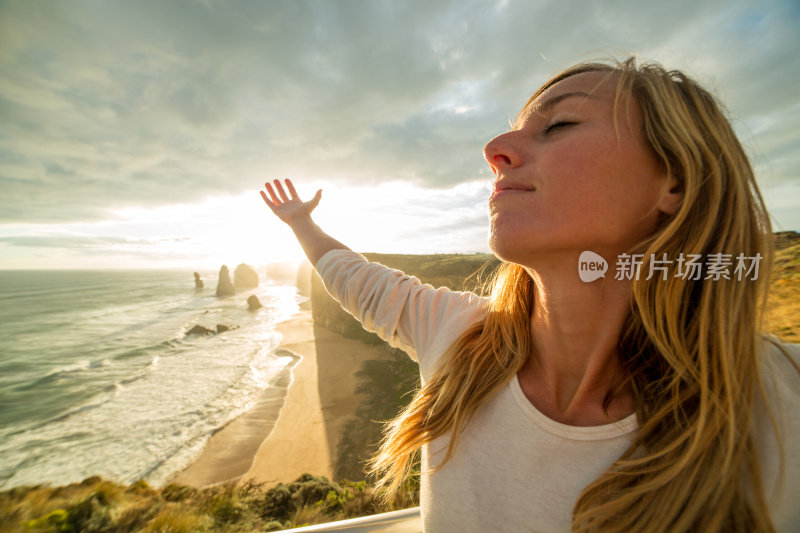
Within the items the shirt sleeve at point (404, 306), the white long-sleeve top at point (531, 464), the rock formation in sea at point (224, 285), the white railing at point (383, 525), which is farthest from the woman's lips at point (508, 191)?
the rock formation in sea at point (224, 285)

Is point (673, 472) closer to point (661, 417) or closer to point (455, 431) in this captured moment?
point (661, 417)

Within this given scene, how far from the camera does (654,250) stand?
4.03 feet

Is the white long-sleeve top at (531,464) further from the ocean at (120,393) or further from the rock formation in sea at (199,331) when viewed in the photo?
the rock formation in sea at (199,331)

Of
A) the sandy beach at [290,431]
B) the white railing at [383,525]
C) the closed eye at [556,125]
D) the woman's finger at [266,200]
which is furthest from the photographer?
the sandy beach at [290,431]

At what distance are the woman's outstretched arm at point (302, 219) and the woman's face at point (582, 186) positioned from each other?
4.58ft

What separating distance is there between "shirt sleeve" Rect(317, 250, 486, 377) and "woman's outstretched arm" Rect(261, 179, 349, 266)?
0.23 m

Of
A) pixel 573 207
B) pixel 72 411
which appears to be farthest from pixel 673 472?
pixel 72 411

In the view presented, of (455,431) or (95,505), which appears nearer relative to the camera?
(455,431)

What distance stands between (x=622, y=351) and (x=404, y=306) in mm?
1119

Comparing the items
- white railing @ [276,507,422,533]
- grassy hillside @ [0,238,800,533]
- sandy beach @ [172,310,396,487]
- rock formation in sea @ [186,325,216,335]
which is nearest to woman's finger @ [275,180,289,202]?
grassy hillside @ [0,238,800,533]

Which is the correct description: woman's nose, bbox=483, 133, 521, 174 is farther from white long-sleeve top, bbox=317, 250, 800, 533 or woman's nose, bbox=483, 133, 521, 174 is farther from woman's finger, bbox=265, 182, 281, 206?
woman's finger, bbox=265, 182, 281, 206

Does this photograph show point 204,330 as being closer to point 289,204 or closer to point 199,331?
point 199,331

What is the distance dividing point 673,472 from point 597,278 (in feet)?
2.35

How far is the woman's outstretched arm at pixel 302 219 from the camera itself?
2383 millimetres
